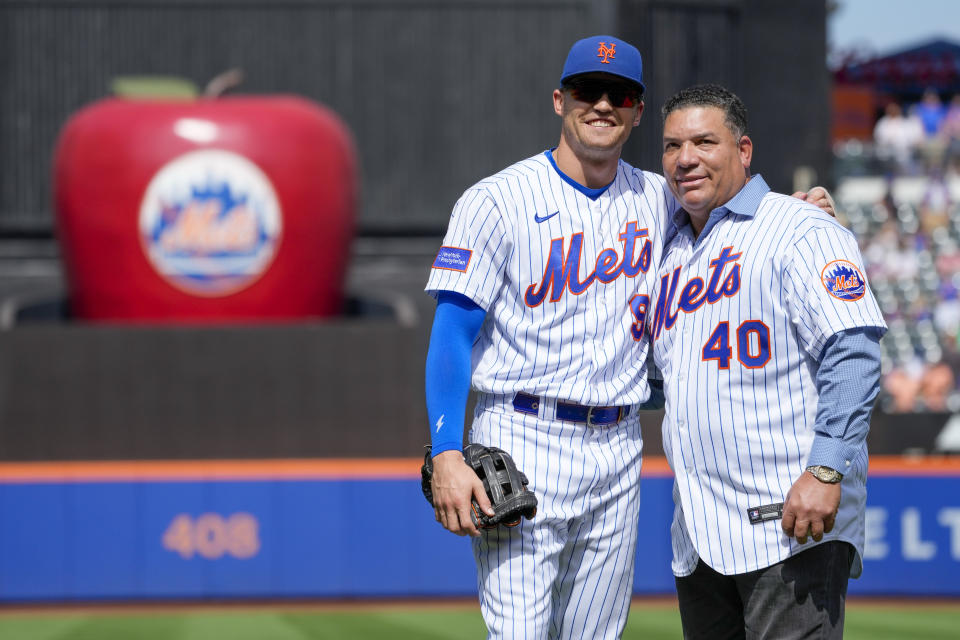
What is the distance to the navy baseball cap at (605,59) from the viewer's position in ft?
8.75

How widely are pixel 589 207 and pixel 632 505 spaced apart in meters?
0.72

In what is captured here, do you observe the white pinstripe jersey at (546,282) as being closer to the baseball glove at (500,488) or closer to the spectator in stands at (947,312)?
the baseball glove at (500,488)

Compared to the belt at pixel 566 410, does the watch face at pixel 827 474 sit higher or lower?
lower

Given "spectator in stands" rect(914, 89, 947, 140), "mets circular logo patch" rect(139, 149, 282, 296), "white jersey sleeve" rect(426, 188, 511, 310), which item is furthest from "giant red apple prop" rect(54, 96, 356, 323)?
"spectator in stands" rect(914, 89, 947, 140)

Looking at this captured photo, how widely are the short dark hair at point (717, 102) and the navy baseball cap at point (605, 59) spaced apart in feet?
0.35

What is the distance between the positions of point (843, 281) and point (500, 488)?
0.86 metres

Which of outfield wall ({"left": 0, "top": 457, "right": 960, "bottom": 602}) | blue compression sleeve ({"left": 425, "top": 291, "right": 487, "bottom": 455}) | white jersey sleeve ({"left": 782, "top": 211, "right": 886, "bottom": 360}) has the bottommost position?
outfield wall ({"left": 0, "top": 457, "right": 960, "bottom": 602})

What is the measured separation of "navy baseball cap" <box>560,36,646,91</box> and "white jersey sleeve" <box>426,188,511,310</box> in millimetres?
366

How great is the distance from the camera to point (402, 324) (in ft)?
Answer: 24.4

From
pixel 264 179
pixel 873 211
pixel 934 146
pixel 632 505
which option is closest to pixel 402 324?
pixel 264 179

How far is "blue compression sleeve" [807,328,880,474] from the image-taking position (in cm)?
242

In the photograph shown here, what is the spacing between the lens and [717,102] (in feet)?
8.69

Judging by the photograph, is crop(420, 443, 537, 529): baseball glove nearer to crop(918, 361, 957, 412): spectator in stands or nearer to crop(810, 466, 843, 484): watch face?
crop(810, 466, 843, 484): watch face

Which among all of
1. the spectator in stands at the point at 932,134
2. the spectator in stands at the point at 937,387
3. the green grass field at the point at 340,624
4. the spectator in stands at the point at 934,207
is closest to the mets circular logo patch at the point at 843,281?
the green grass field at the point at 340,624
